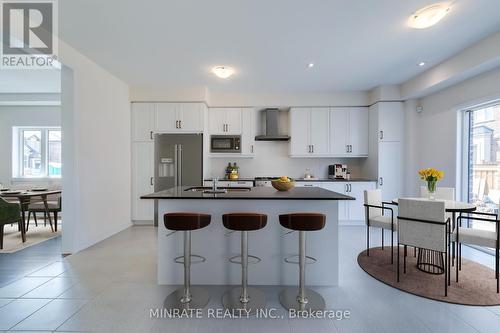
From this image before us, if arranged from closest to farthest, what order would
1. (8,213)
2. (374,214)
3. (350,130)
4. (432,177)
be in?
(432,177)
(374,214)
(8,213)
(350,130)

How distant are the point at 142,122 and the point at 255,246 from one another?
3716mm

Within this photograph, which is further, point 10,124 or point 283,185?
point 10,124

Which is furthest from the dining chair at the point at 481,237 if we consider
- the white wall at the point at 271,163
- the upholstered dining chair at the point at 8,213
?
the upholstered dining chair at the point at 8,213

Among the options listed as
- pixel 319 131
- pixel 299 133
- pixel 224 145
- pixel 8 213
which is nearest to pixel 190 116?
pixel 224 145

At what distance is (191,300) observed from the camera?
212cm

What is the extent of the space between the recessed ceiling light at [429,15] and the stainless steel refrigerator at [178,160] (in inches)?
149

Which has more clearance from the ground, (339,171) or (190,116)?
(190,116)

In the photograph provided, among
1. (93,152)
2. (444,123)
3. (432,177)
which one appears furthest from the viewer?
(444,123)

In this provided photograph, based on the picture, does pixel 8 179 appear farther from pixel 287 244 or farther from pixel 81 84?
pixel 287 244

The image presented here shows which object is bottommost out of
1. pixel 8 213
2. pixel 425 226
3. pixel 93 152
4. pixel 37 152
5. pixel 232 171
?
pixel 8 213

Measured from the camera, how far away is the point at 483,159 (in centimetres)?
351

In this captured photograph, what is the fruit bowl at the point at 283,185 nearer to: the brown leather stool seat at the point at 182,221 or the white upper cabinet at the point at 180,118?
the brown leather stool seat at the point at 182,221

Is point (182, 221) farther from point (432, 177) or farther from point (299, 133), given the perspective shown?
point (299, 133)

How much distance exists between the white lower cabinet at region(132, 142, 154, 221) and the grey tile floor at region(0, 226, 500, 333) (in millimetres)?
1738
